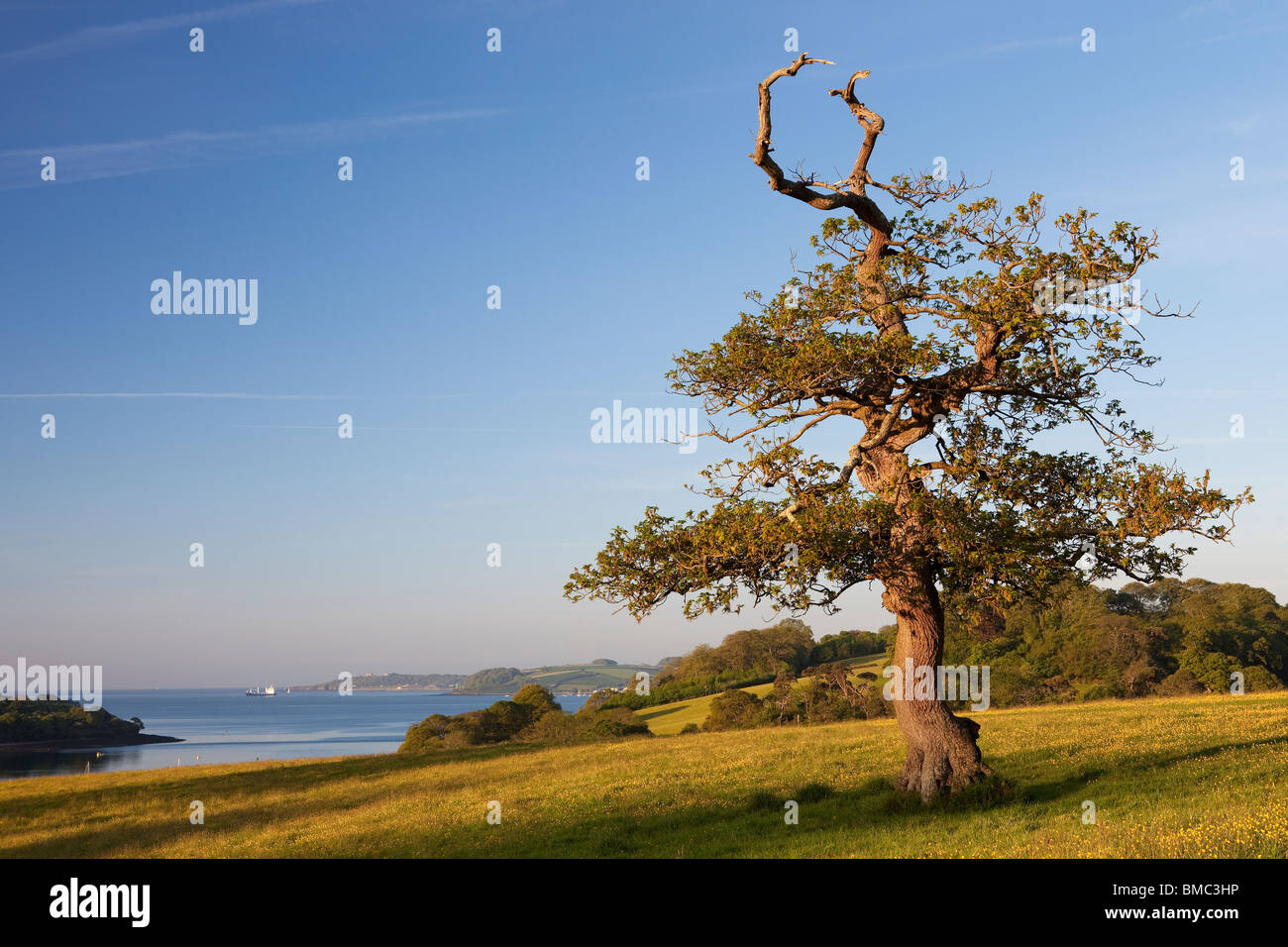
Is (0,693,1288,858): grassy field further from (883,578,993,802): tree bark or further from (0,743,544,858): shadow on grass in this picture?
(883,578,993,802): tree bark

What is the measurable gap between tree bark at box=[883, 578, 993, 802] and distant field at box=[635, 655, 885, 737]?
5979cm

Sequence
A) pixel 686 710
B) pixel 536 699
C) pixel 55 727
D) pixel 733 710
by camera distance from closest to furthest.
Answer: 1. pixel 733 710
2. pixel 536 699
3. pixel 686 710
4. pixel 55 727

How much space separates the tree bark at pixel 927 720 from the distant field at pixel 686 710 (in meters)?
59.8

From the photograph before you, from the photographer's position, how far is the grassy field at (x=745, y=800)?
47.8 ft

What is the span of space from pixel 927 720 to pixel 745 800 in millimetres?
4928

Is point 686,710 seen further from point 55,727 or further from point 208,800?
point 55,727

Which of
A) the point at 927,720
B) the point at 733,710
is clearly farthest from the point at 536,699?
the point at 927,720

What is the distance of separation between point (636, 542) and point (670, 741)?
26.4 metres

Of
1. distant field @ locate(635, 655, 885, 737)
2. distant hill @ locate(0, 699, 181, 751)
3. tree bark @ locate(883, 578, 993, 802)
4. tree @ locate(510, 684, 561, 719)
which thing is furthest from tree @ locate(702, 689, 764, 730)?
distant hill @ locate(0, 699, 181, 751)

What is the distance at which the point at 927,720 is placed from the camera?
1822cm

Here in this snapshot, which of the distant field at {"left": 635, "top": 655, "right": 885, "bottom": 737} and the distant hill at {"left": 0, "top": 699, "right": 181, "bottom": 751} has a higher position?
the distant field at {"left": 635, "top": 655, "right": 885, "bottom": 737}

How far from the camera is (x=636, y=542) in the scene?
16938mm

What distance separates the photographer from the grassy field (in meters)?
14.6
